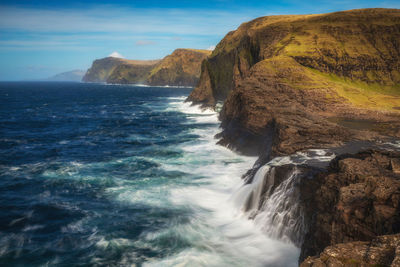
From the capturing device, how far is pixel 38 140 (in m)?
47.9

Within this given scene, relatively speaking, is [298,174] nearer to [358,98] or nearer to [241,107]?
[241,107]

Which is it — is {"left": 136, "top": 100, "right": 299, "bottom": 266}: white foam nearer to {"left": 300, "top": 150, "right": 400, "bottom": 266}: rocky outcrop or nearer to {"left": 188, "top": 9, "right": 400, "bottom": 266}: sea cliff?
{"left": 188, "top": 9, "right": 400, "bottom": 266}: sea cliff

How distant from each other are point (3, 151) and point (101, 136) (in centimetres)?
1499

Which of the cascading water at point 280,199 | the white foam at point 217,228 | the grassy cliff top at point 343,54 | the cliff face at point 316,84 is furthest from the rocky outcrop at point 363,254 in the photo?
the grassy cliff top at point 343,54

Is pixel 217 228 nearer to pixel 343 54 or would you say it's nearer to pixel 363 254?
pixel 363 254

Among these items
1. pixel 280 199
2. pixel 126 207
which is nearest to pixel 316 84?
pixel 280 199

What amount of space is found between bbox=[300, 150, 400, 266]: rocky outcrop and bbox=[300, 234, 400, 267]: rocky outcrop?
2 centimetres

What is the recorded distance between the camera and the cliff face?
88.1 ft

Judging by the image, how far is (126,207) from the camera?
22828mm

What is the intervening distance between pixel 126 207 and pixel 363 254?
→ 18.1 metres

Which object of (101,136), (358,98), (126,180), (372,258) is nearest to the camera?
(372,258)

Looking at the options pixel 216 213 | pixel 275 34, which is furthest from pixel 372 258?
pixel 275 34

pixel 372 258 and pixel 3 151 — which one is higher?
pixel 372 258

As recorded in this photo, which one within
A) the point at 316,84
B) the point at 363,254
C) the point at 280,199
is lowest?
the point at 280,199
